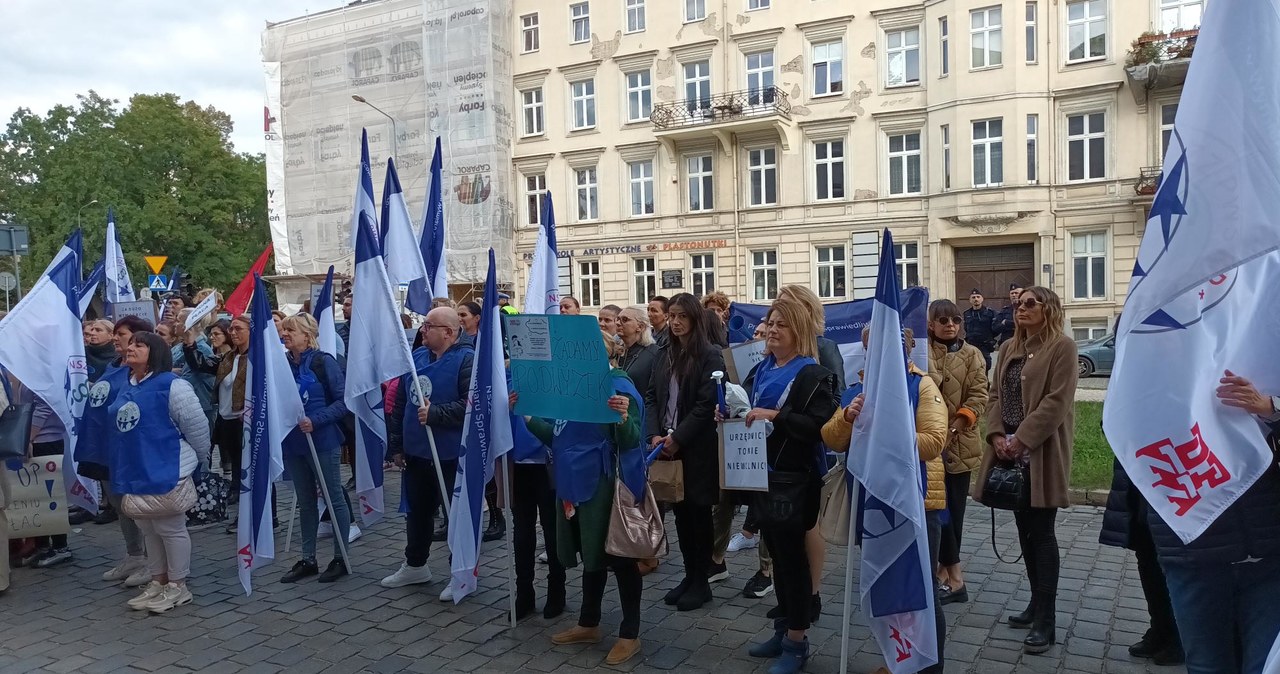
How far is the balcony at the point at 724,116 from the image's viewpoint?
92.3ft

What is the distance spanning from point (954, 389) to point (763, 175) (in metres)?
24.8

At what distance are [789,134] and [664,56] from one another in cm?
553

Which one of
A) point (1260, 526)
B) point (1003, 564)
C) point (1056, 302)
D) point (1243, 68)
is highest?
point (1243, 68)

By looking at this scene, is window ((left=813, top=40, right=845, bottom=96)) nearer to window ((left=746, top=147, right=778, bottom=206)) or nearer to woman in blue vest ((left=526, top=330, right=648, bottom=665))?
window ((left=746, top=147, right=778, bottom=206))

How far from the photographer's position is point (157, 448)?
5.53 metres

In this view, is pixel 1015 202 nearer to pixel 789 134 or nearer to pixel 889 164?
pixel 889 164

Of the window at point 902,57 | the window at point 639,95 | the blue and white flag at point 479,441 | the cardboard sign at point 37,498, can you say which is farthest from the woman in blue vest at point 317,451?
the window at point 639,95

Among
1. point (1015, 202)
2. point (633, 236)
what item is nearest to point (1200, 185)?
point (1015, 202)

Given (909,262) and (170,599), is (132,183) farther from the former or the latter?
(170,599)

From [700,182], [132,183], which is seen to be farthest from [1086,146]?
[132,183]

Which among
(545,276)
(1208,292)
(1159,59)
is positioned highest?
(1159,59)

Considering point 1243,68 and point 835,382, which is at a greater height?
point 1243,68

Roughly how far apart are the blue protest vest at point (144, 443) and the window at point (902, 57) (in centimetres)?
2564

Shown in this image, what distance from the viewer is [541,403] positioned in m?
4.91
